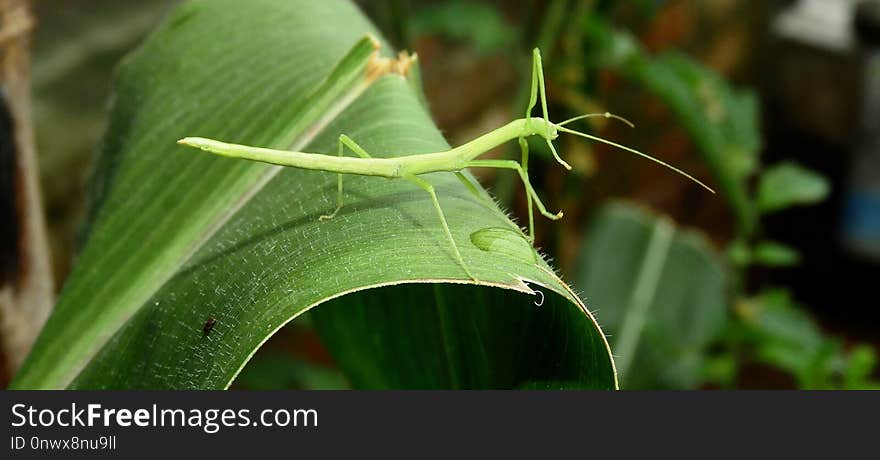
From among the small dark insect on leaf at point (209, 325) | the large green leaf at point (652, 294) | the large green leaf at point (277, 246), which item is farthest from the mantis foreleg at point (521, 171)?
the large green leaf at point (652, 294)

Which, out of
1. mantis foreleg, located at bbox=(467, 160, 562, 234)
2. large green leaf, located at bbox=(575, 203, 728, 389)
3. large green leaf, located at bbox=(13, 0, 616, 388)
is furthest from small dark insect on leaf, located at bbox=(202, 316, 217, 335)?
large green leaf, located at bbox=(575, 203, 728, 389)

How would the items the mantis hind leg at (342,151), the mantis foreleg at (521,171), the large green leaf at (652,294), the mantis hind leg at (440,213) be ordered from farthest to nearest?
the large green leaf at (652,294) < the mantis foreleg at (521,171) < the mantis hind leg at (342,151) < the mantis hind leg at (440,213)

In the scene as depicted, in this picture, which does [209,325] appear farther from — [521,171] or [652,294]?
[652,294]

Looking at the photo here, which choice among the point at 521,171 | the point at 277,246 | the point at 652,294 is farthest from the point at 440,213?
the point at 652,294

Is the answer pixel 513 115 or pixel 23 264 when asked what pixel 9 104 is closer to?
pixel 23 264

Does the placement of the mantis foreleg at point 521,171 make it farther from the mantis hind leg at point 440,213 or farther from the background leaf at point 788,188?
the background leaf at point 788,188

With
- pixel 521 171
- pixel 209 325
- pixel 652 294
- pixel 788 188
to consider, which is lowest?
pixel 209 325

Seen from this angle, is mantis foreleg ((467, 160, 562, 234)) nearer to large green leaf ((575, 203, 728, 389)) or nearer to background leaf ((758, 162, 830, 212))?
large green leaf ((575, 203, 728, 389))
